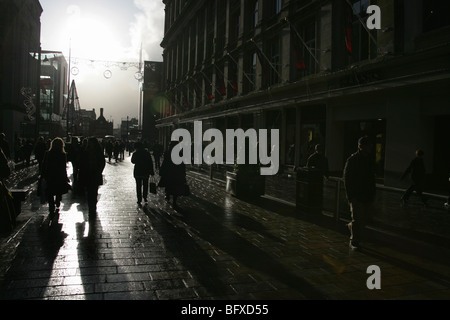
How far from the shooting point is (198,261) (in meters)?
5.25

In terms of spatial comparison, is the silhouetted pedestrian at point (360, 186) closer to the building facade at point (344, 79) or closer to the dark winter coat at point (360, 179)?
the dark winter coat at point (360, 179)

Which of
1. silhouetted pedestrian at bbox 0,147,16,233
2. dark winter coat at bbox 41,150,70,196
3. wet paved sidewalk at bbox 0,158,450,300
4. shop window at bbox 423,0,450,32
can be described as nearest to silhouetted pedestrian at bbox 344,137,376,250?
wet paved sidewalk at bbox 0,158,450,300

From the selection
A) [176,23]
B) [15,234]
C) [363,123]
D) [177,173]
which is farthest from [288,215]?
[176,23]

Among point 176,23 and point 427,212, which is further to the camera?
point 176,23

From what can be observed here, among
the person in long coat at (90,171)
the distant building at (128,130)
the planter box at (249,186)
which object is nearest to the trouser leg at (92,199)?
the person in long coat at (90,171)

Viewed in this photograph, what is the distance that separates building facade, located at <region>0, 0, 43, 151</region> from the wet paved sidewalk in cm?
3096

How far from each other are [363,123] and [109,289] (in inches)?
576

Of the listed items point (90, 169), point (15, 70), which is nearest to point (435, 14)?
point (90, 169)

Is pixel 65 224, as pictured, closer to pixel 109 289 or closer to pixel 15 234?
pixel 15 234

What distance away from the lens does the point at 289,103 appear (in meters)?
20.3

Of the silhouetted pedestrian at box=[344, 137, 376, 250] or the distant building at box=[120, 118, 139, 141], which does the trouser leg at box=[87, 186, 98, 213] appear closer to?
the silhouetted pedestrian at box=[344, 137, 376, 250]

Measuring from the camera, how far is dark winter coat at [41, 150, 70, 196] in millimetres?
7746

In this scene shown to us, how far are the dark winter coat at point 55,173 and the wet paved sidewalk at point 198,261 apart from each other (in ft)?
2.17
